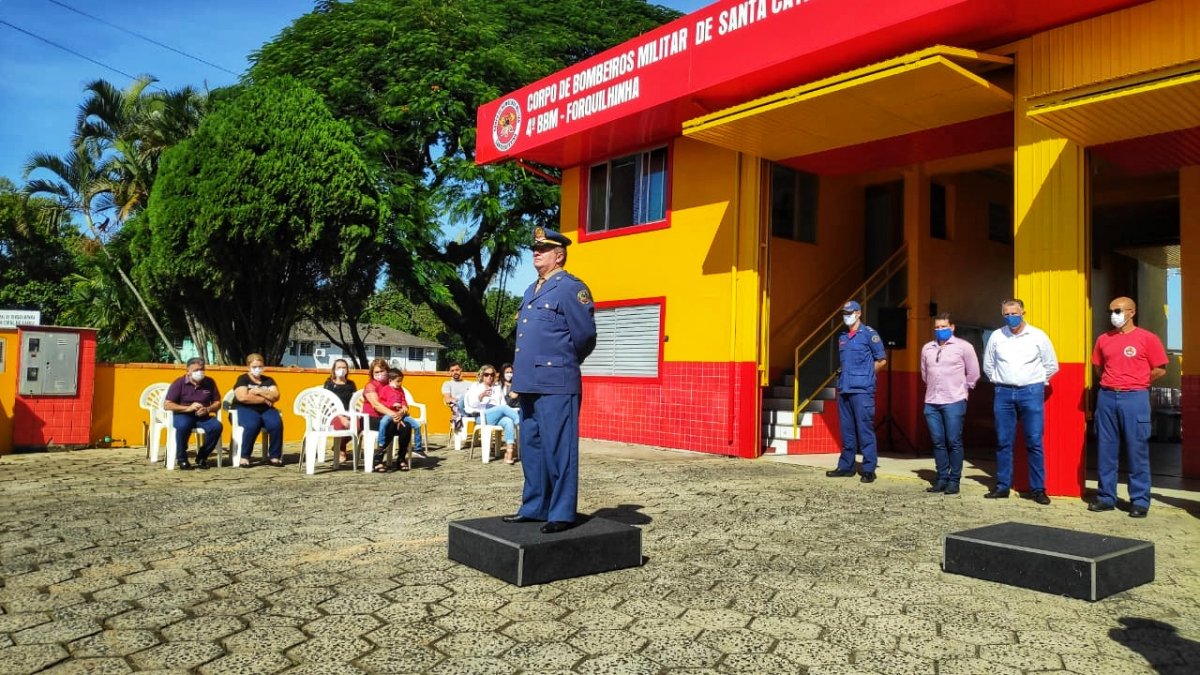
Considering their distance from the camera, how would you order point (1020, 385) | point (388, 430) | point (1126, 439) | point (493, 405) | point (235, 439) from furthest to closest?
point (493, 405) → point (235, 439) → point (388, 430) → point (1020, 385) → point (1126, 439)

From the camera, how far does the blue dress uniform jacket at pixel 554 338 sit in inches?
180

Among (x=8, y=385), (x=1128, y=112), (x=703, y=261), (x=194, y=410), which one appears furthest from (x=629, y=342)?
(x=8, y=385)

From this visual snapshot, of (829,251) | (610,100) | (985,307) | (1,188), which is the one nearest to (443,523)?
(610,100)

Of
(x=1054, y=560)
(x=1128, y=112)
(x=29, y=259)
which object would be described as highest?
(x=29, y=259)

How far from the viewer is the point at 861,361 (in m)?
8.45

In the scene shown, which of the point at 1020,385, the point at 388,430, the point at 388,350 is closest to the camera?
the point at 1020,385

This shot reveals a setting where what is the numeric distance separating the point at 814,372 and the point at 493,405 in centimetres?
501

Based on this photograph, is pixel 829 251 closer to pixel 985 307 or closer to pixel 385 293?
pixel 985 307

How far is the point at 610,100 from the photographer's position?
466 inches

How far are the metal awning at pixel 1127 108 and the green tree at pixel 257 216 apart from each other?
12.6 m

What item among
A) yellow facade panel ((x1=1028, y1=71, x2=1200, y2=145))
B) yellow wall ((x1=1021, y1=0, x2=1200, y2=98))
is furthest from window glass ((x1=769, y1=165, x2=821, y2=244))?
yellow facade panel ((x1=1028, y1=71, x2=1200, y2=145))

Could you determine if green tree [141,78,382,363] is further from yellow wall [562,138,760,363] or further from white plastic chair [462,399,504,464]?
white plastic chair [462,399,504,464]

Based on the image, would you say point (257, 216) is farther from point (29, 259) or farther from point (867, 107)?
point (29, 259)

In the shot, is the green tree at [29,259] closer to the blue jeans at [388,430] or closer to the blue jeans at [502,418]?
the blue jeans at [502,418]
